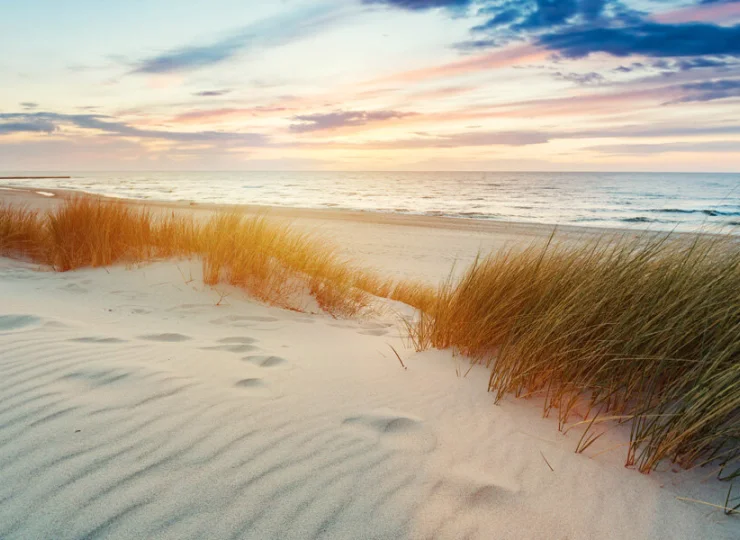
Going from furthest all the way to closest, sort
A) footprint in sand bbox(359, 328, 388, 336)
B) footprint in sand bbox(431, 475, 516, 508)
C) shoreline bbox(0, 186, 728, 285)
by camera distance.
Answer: shoreline bbox(0, 186, 728, 285)
footprint in sand bbox(359, 328, 388, 336)
footprint in sand bbox(431, 475, 516, 508)

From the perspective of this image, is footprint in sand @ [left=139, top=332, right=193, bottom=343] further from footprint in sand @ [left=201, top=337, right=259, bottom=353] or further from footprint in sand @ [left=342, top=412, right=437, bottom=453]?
footprint in sand @ [left=342, top=412, right=437, bottom=453]

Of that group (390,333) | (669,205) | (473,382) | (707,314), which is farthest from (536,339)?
(669,205)

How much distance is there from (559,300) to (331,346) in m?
1.87

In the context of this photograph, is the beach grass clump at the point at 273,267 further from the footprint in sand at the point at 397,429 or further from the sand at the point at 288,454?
the footprint in sand at the point at 397,429

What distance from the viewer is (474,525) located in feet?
5.89

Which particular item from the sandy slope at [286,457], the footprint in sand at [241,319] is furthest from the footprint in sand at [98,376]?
the footprint in sand at [241,319]

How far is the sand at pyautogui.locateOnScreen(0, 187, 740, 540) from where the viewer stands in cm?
173

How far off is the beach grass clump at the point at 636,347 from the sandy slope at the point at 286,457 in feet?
0.56

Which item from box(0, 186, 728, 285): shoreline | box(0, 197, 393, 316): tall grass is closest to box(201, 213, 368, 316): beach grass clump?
box(0, 197, 393, 316): tall grass

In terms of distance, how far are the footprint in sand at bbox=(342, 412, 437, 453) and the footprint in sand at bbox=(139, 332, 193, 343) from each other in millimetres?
1878

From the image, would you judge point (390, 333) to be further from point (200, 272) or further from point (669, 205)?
point (669, 205)

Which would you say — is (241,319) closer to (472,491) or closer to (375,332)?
(375,332)

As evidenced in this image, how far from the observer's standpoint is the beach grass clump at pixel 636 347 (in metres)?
2.20

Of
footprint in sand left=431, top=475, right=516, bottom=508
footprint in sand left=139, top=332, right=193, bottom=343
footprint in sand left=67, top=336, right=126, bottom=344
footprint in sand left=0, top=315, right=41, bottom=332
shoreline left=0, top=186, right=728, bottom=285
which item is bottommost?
shoreline left=0, top=186, right=728, bottom=285
